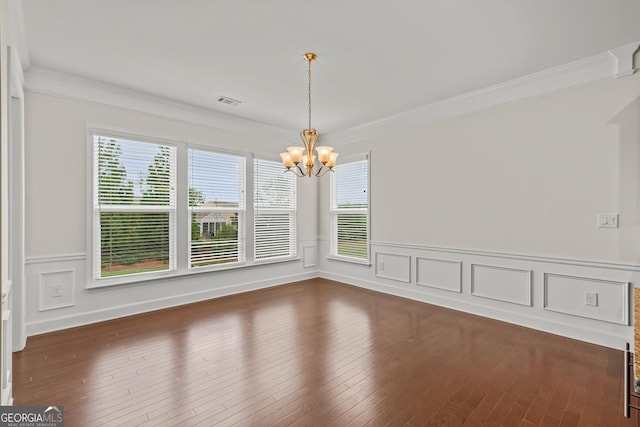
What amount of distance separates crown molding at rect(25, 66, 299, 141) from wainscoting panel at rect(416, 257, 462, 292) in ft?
10.8

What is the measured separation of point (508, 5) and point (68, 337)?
499 cm

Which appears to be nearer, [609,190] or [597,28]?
[597,28]

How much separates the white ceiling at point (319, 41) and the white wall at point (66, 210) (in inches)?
17.3

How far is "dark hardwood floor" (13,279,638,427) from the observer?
2053 mm

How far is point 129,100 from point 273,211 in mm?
2652

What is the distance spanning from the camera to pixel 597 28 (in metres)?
2.61

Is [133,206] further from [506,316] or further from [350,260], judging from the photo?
[506,316]

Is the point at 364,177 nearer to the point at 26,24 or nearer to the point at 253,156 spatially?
the point at 253,156

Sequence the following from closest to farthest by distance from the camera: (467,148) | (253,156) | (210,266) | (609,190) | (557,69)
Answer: (609,190) → (557,69) → (467,148) → (210,266) → (253,156)

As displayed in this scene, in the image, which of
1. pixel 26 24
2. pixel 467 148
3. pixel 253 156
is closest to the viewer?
pixel 26 24

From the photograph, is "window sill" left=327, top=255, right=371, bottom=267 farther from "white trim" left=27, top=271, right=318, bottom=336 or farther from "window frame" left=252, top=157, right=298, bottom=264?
"white trim" left=27, top=271, right=318, bottom=336

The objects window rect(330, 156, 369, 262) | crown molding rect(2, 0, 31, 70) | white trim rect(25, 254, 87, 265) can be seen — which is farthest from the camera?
window rect(330, 156, 369, 262)

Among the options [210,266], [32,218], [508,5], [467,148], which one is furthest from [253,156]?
[508,5]
